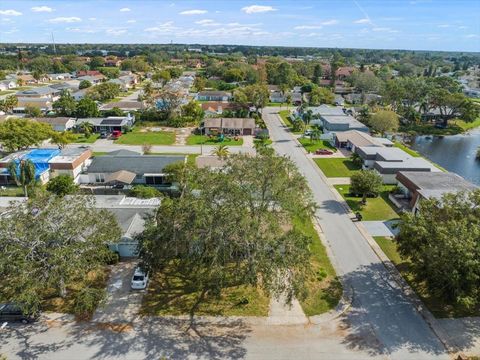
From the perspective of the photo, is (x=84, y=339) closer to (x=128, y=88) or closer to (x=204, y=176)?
(x=204, y=176)

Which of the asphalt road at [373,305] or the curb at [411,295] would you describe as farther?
the curb at [411,295]

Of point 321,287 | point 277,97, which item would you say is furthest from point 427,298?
point 277,97

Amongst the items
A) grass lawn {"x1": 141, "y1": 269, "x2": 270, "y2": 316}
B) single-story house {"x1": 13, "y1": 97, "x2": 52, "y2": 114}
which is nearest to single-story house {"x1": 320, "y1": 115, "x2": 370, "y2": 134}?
grass lawn {"x1": 141, "y1": 269, "x2": 270, "y2": 316}

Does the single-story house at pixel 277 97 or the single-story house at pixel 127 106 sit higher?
the single-story house at pixel 277 97

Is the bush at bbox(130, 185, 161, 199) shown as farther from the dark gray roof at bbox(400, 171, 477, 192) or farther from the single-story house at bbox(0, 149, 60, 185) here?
the dark gray roof at bbox(400, 171, 477, 192)

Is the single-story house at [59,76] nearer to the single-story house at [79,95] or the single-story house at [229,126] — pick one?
the single-story house at [79,95]

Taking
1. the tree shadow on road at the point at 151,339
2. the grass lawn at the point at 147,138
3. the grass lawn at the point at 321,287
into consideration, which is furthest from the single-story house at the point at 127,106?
the tree shadow on road at the point at 151,339

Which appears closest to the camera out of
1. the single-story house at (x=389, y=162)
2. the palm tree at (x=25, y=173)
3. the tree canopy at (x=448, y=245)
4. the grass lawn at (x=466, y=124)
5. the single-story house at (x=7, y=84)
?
the tree canopy at (x=448, y=245)
